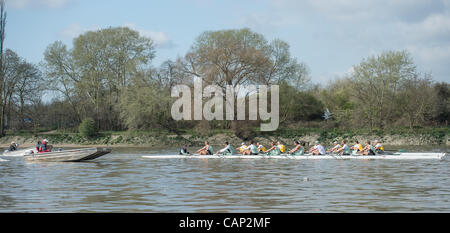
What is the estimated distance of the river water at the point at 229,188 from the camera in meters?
13.0

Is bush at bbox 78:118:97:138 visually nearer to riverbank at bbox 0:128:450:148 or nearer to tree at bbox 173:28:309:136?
riverbank at bbox 0:128:450:148

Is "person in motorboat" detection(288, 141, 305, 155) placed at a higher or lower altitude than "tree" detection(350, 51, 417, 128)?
lower

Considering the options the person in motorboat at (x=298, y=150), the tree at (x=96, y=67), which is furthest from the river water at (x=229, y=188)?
the tree at (x=96, y=67)

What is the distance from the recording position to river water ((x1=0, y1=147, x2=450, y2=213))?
13023 mm

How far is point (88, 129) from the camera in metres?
50.2

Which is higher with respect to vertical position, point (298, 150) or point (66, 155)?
point (298, 150)

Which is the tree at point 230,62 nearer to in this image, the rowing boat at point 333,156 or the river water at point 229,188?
the rowing boat at point 333,156

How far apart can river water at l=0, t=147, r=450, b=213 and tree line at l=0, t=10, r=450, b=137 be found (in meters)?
22.9

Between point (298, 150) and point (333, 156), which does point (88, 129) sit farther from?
point (333, 156)

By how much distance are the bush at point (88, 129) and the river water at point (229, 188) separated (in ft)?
82.3

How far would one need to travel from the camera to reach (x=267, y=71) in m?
48.3

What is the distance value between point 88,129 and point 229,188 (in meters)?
36.0

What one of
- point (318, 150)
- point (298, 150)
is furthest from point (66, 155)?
point (318, 150)

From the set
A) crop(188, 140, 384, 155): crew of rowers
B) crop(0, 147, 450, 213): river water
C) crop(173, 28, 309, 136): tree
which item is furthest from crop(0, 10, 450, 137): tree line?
crop(0, 147, 450, 213): river water
